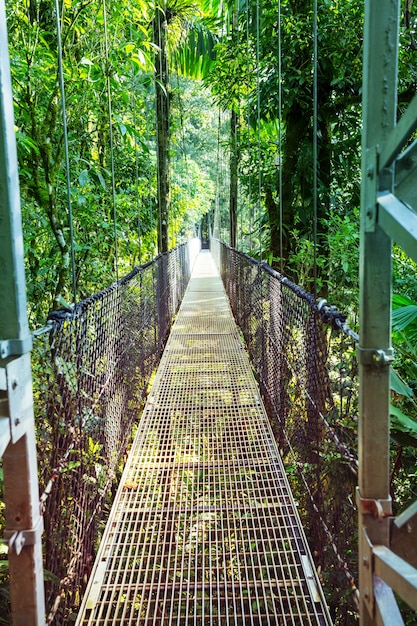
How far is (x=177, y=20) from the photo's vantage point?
6.45m

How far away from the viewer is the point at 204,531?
1.85 m

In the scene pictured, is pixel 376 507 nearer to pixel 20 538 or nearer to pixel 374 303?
pixel 374 303

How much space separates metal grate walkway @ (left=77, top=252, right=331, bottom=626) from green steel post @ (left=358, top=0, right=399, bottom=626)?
2.34 feet

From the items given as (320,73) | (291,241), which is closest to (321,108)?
(320,73)

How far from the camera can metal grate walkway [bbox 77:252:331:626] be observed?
4.93 feet

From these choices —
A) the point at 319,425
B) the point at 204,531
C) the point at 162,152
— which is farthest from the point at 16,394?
the point at 162,152

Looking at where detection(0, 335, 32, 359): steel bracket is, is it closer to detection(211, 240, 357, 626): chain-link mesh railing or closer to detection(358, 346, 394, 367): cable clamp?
detection(358, 346, 394, 367): cable clamp

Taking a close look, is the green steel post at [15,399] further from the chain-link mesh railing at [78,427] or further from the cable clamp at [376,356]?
the cable clamp at [376,356]

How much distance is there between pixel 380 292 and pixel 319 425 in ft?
2.97

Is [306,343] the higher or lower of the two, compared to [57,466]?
higher

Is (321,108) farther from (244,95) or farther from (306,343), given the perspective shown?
(306,343)

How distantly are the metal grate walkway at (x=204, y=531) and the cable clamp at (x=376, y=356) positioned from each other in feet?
3.02

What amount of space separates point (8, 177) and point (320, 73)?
12.0 ft

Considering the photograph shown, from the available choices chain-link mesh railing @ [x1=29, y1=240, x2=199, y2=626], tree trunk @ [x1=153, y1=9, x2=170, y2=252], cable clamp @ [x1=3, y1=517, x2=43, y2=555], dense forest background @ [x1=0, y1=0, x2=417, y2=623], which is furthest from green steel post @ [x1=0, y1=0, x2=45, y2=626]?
tree trunk @ [x1=153, y1=9, x2=170, y2=252]
